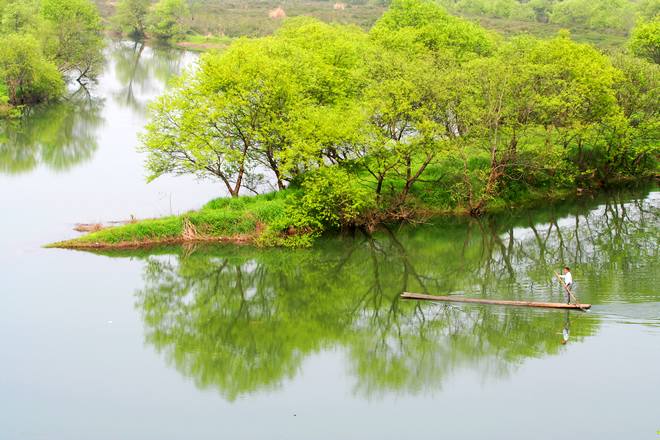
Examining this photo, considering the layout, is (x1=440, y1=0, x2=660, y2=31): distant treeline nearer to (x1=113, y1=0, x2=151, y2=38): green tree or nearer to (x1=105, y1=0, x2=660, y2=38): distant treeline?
(x1=105, y1=0, x2=660, y2=38): distant treeline

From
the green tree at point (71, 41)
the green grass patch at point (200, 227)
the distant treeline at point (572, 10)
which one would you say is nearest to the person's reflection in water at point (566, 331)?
the green grass patch at point (200, 227)

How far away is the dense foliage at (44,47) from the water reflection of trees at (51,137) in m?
2.27

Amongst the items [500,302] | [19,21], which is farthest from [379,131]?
[19,21]

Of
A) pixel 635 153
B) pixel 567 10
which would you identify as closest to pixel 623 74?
pixel 635 153

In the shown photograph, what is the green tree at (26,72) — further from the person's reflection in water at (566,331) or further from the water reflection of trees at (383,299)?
the person's reflection in water at (566,331)

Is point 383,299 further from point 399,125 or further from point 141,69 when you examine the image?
point 141,69

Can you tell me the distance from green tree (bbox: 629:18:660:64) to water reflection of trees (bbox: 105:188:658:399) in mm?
25322

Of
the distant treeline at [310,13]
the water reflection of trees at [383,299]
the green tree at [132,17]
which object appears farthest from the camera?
the distant treeline at [310,13]

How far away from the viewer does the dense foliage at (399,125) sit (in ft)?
140

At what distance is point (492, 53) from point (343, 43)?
13.5 m

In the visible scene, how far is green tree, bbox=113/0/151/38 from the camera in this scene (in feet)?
391

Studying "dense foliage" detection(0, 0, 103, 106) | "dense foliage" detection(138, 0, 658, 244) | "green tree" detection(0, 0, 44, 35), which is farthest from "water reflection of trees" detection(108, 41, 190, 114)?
"dense foliage" detection(138, 0, 658, 244)

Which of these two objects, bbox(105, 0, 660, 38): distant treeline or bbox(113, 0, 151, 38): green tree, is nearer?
bbox(113, 0, 151, 38): green tree

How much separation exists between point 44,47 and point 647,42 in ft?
188
